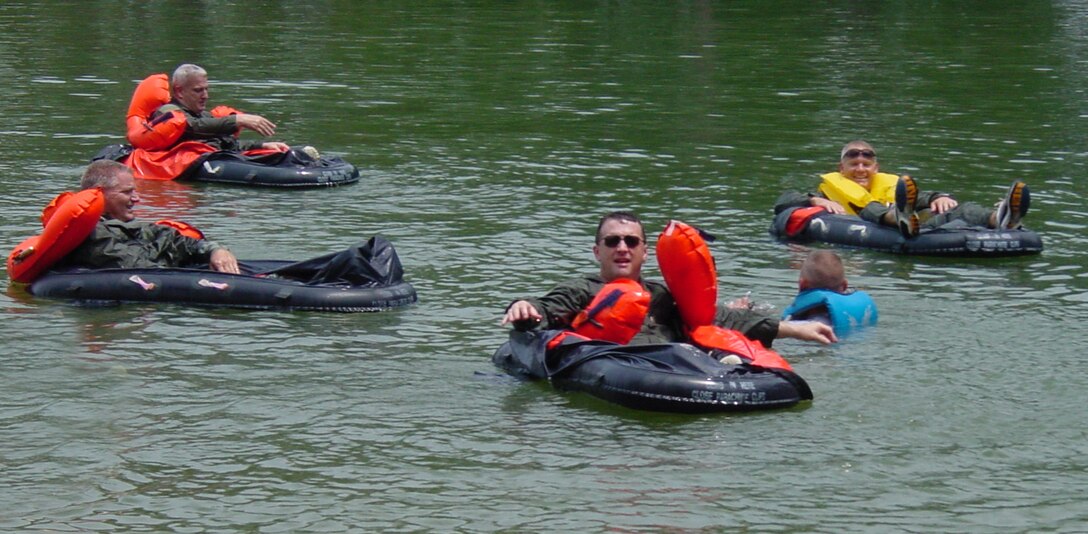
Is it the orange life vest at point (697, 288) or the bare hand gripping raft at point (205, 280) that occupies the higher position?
the orange life vest at point (697, 288)

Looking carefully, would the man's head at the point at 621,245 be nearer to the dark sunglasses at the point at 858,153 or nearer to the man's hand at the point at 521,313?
the man's hand at the point at 521,313

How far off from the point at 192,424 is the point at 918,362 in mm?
4826

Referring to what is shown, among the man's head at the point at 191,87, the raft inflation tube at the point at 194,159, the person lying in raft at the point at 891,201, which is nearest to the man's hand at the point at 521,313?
the person lying in raft at the point at 891,201

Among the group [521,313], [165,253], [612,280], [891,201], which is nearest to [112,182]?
[165,253]

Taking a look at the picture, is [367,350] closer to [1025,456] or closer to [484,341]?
[484,341]

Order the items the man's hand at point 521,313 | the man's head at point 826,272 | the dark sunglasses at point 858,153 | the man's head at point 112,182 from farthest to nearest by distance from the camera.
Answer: the dark sunglasses at point 858,153 < the man's head at point 112,182 < the man's head at point 826,272 < the man's hand at point 521,313

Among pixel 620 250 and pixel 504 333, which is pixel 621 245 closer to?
pixel 620 250

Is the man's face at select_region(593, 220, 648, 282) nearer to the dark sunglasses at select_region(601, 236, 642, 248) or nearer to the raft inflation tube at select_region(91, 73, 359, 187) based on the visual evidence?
the dark sunglasses at select_region(601, 236, 642, 248)

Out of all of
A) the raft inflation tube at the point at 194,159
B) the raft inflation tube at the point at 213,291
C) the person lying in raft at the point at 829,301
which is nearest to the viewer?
the person lying in raft at the point at 829,301

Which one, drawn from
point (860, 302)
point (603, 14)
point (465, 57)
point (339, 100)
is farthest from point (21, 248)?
point (603, 14)

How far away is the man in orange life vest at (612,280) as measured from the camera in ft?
37.0

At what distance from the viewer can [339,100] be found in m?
26.2

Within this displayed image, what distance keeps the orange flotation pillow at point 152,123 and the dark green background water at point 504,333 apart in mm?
648

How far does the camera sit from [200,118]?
20.0 meters
